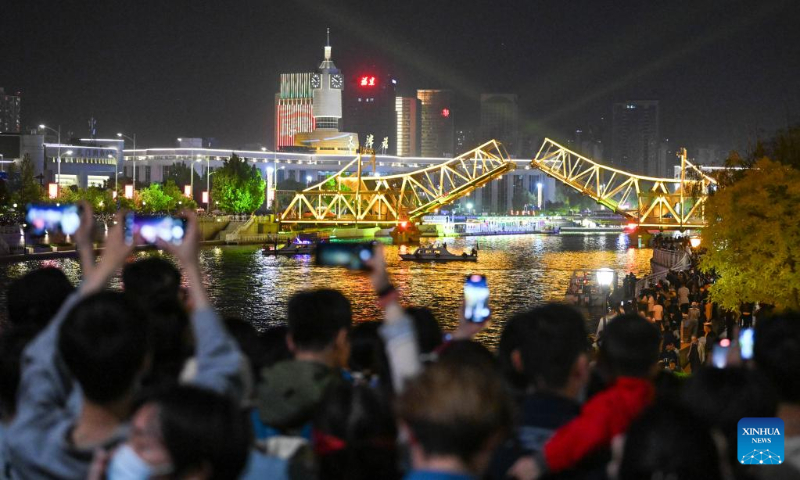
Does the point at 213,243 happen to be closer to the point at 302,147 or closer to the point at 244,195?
the point at 244,195

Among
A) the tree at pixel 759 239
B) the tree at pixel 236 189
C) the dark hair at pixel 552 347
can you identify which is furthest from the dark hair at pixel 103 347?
the tree at pixel 236 189

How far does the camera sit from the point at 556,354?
372 cm

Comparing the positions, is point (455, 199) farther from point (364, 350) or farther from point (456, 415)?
point (456, 415)

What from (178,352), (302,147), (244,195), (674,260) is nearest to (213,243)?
(244,195)

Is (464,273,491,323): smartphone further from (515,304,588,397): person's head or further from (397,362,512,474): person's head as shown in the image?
(397,362,512,474): person's head

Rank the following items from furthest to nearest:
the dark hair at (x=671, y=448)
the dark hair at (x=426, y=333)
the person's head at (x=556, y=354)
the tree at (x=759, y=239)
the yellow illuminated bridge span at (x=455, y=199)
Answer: the yellow illuminated bridge span at (x=455, y=199), the tree at (x=759, y=239), the dark hair at (x=426, y=333), the person's head at (x=556, y=354), the dark hair at (x=671, y=448)

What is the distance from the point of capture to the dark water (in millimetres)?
32000

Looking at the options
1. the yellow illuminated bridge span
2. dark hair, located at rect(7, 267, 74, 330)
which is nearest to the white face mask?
→ dark hair, located at rect(7, 267, 74, 330)

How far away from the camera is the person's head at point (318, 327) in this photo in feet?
13.6

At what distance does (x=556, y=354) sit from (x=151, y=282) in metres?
2.30

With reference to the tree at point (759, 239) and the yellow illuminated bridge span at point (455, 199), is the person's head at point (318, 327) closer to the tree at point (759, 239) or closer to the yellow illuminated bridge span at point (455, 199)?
the tree at point (759, 239)

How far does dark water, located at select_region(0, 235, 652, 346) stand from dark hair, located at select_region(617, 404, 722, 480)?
2010 centimetres

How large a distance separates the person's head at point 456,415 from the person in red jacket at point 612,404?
1.80 ft

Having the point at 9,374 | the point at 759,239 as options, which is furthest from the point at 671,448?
the point at 759,239
